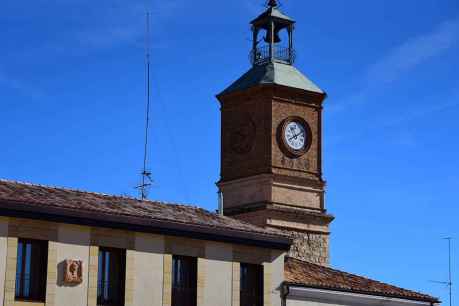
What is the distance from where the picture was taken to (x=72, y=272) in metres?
34.2

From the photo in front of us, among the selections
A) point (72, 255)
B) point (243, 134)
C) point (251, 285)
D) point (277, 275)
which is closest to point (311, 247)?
point (243, 134)

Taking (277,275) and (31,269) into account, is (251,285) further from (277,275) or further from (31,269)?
(31,269)

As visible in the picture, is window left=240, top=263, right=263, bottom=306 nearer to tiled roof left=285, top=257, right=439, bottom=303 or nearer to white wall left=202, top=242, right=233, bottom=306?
white wall left=202, top=242, right=233, bottom=306

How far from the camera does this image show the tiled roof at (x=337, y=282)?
40469 millimetres

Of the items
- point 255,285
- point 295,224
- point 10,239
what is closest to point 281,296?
point 255,285

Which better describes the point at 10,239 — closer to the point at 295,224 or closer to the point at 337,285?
the point at 337,285

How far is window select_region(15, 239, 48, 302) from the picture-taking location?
110 ft

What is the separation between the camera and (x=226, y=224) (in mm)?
39250

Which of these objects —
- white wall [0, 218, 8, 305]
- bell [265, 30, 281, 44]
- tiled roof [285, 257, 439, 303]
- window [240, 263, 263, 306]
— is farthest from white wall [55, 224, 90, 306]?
bell [265, 30, 281, 44]

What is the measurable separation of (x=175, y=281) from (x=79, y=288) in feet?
12.1

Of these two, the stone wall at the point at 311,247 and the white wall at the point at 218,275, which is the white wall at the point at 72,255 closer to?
the white wall at the point at 218,275

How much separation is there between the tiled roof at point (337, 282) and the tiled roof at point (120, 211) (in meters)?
1.98

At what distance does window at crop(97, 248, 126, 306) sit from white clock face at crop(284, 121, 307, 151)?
32.4 m

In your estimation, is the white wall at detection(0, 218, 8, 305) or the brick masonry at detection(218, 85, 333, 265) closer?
the white wall at detection(0, 218, 8, 305)
